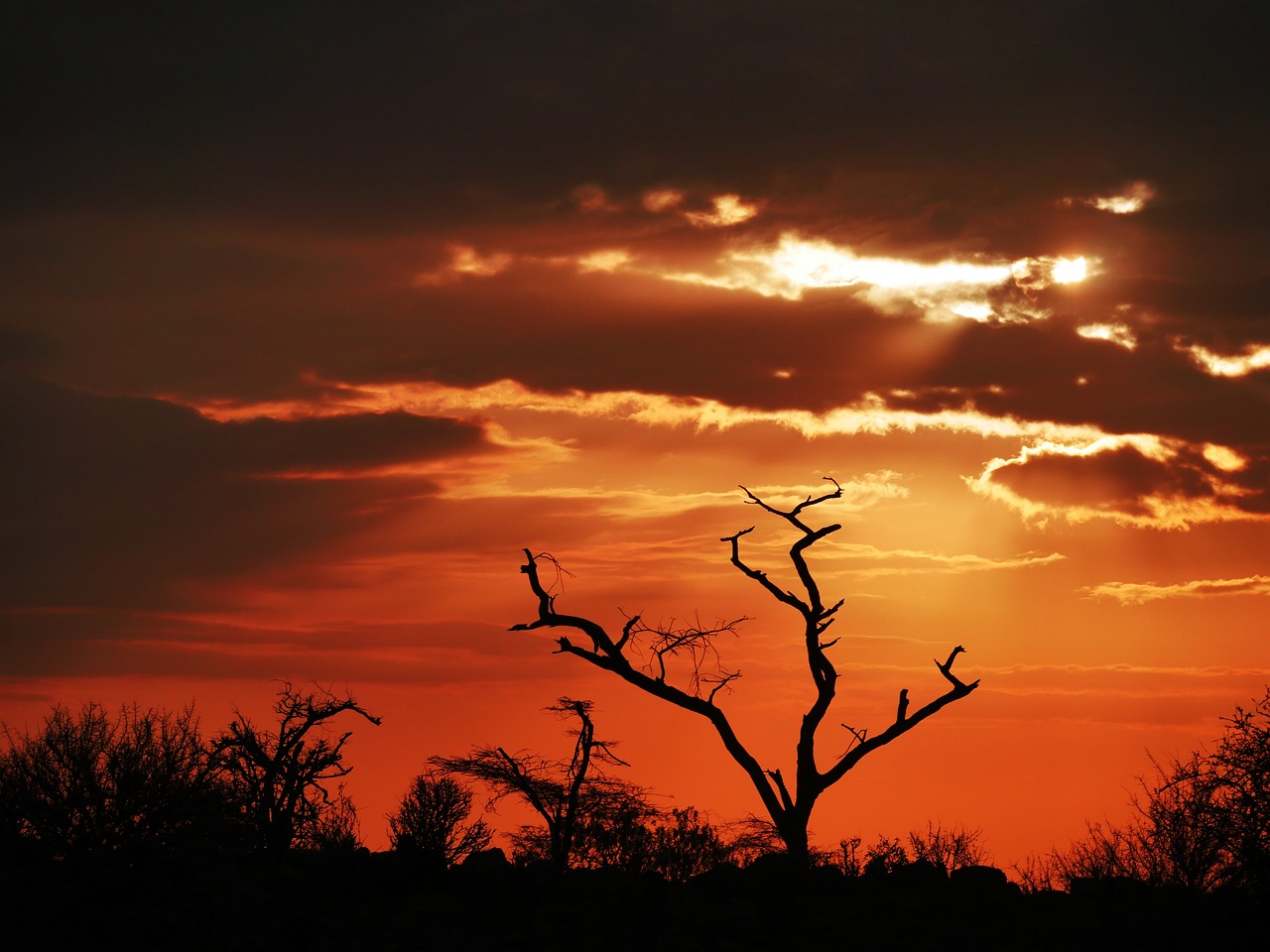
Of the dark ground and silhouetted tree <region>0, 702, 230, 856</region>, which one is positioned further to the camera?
silhouetted tree <region>0, 702, 230, 856</region>

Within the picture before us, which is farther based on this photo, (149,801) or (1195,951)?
(149,801)

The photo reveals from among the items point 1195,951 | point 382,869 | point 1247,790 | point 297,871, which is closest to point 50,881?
point 297,871

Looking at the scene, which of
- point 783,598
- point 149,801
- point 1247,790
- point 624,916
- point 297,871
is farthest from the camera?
point 149,801

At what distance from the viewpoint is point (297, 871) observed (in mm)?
19516

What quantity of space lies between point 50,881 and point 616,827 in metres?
17.3

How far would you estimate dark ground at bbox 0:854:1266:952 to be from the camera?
1723 centimetres

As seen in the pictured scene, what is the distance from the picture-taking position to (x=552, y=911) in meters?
18.5

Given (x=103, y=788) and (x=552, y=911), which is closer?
(x=552, y=911)

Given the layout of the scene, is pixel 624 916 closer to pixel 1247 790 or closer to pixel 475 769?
pixel 1247 790

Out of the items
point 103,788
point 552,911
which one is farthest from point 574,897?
point 103,788

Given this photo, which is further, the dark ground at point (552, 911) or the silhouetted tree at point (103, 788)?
the silhouetted tree at point (103, 788)

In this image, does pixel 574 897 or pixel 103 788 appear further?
pixel 103 788

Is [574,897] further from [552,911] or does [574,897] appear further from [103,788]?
[103,788]

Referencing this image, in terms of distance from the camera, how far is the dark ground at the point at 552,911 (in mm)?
17234
